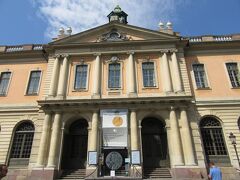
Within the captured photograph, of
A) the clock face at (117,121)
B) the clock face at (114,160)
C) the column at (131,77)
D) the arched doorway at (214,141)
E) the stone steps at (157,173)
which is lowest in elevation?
the stone steps at (157,173)

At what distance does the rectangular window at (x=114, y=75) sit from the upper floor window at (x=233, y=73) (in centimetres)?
949

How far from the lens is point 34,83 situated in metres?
19.8

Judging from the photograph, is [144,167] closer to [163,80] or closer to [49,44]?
[163,80]

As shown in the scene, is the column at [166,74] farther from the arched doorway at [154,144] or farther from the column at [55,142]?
the column at [55,142]

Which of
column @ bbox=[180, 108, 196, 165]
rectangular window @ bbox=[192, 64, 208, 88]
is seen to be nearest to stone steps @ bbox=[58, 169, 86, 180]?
column @ bbox=[180, 108, 196, 165]

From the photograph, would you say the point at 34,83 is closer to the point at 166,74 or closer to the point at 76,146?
the point at 76,146

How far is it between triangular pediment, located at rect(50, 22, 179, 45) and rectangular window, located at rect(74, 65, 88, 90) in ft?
8.09

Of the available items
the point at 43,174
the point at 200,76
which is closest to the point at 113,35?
the point at 200,76

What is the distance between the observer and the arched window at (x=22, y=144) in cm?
1678

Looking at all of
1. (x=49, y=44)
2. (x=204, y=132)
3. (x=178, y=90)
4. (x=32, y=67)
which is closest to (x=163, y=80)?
(x=178, y=90)

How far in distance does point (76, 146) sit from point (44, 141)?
2.58 m

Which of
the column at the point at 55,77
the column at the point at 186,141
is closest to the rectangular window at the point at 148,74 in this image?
the column at the point at 186,141

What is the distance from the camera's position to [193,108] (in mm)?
17172

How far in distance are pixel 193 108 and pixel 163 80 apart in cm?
325
